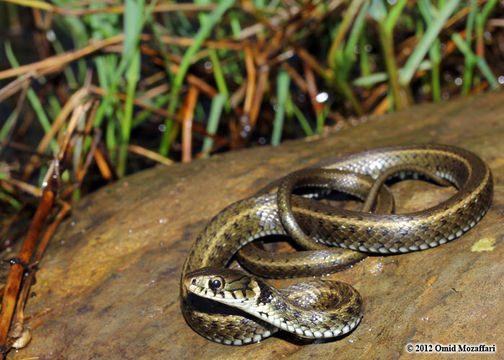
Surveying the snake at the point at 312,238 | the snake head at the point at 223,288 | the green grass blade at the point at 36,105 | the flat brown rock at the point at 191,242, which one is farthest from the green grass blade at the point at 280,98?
the snake head at the point at 223,288

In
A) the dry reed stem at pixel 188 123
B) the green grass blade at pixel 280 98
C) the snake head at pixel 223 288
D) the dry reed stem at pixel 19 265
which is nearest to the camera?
the snake head at pixel 223 288

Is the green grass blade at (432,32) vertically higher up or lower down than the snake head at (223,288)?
higher up

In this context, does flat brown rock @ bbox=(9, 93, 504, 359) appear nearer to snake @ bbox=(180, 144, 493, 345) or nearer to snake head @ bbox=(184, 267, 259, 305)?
snake @ bbox=(180, 144, 493, 345)

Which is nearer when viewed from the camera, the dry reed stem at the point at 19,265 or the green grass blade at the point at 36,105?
the dry reed stem at the point at 19,265

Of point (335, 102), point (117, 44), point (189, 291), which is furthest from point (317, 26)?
point (189, 291)

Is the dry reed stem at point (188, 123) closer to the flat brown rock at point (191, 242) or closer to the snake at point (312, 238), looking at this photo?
the flat brown rock at point (191, 242)

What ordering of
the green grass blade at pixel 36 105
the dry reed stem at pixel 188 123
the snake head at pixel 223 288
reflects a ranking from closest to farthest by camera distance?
the snake head at pixel 223 288
the green grass blade at pixel 36 105
the dry reed stem at pixel 188 123

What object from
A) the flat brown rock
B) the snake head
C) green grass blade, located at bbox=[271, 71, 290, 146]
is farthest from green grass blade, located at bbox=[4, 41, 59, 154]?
the snake head

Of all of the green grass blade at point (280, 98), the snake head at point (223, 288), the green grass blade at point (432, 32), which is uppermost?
the green grass blade at point (432, 32)
